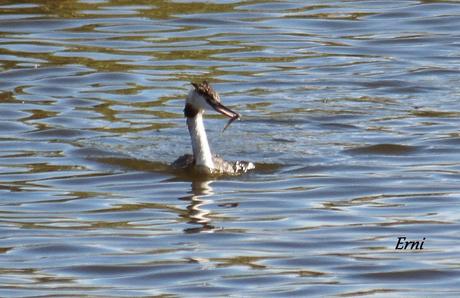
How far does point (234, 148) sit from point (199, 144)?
3.90ft

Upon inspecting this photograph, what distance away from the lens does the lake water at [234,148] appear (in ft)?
36.9

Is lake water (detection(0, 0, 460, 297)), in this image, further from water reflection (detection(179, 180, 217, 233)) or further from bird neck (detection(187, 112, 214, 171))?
bird neck (detection(187, 112, 214, 171))

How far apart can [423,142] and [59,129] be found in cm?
375

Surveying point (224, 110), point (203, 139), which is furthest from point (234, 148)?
point (224, 110)

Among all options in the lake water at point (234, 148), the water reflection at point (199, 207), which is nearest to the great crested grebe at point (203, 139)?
the lake water at point (234, 148)

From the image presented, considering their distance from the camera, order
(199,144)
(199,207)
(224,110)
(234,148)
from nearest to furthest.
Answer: (199,207) → (224,110) → (199,144) → (234,148)

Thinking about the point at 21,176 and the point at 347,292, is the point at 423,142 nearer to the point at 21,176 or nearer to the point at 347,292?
the point at 21,176

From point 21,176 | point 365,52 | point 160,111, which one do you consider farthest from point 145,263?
point 365,52

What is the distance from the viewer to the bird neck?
15.3 m

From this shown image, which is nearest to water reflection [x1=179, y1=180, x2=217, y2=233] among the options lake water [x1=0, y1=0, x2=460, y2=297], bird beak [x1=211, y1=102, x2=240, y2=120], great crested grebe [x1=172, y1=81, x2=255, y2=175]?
lake water [x1=0, y1=0, x2=460, y2=297]

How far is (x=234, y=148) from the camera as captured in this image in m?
16.6

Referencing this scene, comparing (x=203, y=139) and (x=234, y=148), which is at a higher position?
(x=203, y=139)

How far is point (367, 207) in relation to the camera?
1333 centimetres

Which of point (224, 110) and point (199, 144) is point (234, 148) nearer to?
point (199, 144)
